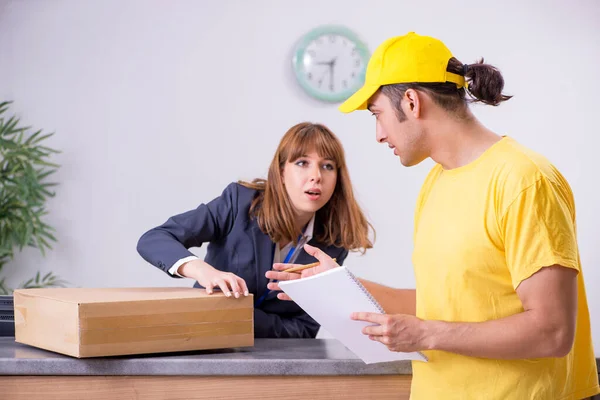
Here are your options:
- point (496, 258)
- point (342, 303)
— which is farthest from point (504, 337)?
point (342, 303)

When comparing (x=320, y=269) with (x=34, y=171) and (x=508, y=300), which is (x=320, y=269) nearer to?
(x=508, y=300)

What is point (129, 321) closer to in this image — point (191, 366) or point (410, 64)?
point (191, 366)

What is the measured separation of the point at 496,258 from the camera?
118 centimetres

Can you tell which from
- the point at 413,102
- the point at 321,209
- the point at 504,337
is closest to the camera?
the point at 504,337

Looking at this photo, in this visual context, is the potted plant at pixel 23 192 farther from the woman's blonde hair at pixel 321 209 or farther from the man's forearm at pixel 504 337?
the man's forearm at pixel 504 337

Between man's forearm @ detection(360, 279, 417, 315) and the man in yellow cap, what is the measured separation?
0.37 metres

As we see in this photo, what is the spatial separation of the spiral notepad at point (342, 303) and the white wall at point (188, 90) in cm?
261

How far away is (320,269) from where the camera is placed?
1619mm

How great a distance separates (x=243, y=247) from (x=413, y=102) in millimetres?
958

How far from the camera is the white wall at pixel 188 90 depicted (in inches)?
156

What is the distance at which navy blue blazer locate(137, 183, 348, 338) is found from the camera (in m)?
2.10

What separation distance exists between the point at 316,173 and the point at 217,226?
1.11 ft

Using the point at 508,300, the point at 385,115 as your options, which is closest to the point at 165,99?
the point at 385,115

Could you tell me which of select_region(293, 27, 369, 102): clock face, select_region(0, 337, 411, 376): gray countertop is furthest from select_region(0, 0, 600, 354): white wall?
select_region(0, 337, 411, 376): gray countertop
